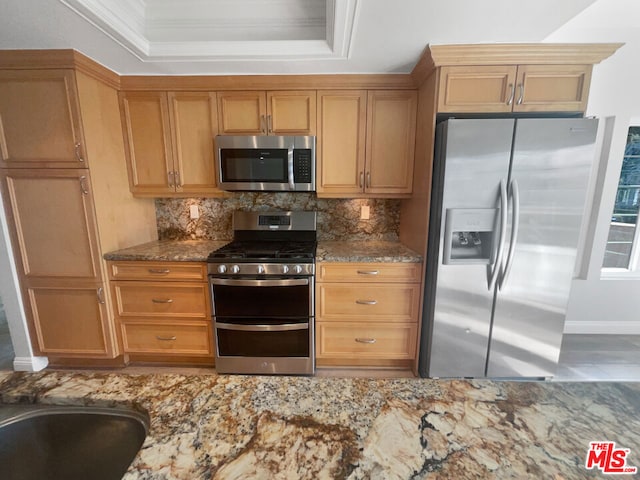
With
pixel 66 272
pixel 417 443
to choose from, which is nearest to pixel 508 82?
pixel 417 443

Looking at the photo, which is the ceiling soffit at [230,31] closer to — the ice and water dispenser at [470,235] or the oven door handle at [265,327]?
the ice and water dispenser at [470,235]

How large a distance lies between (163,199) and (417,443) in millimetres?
2782

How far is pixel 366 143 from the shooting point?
216 cm

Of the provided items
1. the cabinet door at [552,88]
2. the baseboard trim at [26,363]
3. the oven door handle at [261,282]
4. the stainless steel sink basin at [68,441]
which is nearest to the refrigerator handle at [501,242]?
the cabinet door at [552,88]

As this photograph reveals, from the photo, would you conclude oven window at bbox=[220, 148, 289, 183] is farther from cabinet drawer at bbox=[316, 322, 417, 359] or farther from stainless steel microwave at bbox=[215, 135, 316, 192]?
cabinet drawer at bbox=[316, 322, 417, 359]

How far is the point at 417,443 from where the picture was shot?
534 mm

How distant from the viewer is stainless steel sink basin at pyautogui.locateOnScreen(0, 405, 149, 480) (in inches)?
24.1

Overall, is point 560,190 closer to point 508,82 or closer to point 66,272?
point 508,82

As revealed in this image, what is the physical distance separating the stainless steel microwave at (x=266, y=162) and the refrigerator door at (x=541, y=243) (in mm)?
1418

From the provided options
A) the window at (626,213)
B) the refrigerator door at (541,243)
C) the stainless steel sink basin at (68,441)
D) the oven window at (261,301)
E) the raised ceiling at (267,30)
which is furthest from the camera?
the window at (626,213)

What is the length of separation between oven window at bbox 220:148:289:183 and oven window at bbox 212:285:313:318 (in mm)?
866

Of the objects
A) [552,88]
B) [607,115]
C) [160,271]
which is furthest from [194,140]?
[607,115]

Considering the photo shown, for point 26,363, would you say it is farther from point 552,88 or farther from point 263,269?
point 552,88

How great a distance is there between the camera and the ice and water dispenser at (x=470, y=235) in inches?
68.3
